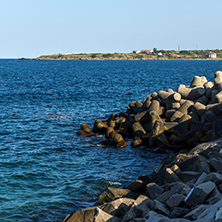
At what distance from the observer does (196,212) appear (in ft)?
25.0

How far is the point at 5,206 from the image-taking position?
11977 millimetres

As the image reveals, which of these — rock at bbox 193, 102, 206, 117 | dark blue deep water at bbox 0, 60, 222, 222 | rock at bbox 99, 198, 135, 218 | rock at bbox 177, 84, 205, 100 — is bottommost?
dark blue deep water at bbox 0, 60, 222, 222

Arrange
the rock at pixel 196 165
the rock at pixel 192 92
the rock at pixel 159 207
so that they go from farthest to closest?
the rock at pixel 192 92 < the rock at pixel 196 165 < the rock at pixel 159 207

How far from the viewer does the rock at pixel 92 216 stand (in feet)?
29.0

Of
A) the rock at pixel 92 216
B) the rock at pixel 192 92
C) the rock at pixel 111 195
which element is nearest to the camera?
the rock at pixel 92 216

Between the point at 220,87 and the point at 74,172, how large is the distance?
10.9 metres

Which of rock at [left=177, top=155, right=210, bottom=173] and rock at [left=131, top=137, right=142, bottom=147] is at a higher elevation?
rock at [left=177, top=155, right=210, bottom=173]

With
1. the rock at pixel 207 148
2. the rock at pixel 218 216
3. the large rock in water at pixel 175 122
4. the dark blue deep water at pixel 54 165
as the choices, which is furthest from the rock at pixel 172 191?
the large rock in water at pixel 175 122

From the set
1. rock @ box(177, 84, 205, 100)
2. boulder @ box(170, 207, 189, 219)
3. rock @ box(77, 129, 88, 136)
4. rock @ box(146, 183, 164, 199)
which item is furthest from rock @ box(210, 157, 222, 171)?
rock @ box(77, 129, 88, 136)

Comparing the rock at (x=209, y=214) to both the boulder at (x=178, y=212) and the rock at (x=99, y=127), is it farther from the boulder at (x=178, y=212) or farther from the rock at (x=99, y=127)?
the rock at (x=99, y=127)

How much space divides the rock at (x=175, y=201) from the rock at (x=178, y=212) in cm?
36

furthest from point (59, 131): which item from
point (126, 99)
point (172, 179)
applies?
point (126, 99)

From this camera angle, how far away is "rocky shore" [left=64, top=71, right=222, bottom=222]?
8.38 meters

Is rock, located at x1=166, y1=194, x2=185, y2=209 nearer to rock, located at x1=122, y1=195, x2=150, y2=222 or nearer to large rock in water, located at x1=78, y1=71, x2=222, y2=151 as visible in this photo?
rock, located at x1=122, y1=195, x2=150, y2=222
